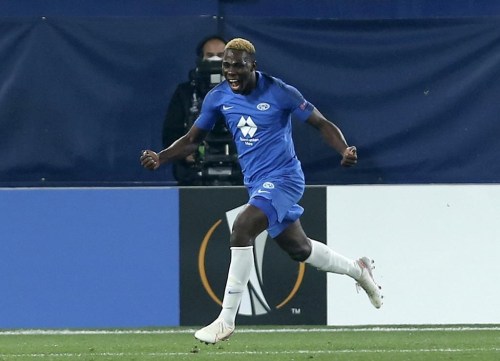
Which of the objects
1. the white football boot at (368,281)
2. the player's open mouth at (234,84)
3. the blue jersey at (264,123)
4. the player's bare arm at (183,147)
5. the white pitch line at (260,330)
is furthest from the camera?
the white pitch line at (260,330)

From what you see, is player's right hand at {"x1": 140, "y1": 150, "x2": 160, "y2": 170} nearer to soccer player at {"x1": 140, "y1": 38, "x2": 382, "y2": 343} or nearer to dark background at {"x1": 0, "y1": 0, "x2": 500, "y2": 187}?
soccer player at {"x1": 140, "y1": 38, "x2": 382, "y2": 343}

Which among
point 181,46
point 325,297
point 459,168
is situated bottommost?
point 325,297

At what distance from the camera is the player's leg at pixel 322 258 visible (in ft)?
30.8

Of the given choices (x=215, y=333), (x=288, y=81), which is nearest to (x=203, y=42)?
(x=288, y=81)

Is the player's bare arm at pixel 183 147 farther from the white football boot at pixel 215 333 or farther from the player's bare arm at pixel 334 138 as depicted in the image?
the white football boot at pixel 215 333

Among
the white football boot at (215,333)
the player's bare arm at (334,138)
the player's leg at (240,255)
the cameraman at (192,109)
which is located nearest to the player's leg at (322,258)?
the player's leg at (240,255)

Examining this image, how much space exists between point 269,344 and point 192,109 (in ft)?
8.15

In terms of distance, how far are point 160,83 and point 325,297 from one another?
2148 mm

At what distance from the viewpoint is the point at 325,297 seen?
11180mm

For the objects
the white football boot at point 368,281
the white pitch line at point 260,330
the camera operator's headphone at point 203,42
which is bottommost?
the white pitch line at point 260,330

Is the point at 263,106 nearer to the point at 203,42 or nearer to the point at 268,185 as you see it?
the point at 268,185

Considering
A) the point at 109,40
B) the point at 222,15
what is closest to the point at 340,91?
the point at 222,15

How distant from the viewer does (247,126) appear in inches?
361

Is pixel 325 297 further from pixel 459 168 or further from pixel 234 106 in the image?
pixel 234 106
